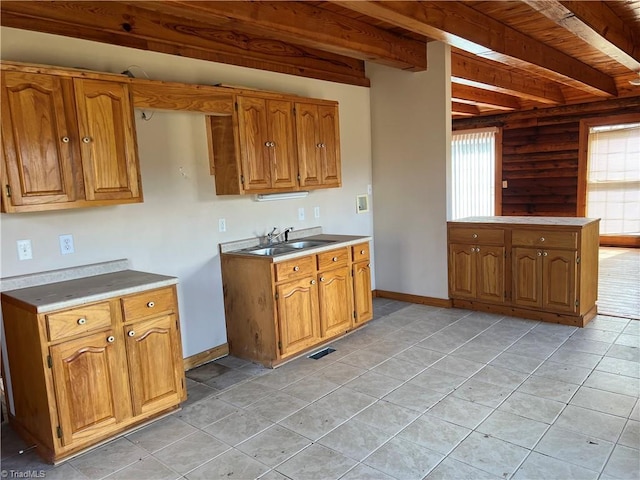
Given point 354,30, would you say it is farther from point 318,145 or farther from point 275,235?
point 275,235

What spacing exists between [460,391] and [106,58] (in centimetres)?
308

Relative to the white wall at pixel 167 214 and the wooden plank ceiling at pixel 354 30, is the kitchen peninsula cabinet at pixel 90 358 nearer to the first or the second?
the white wall at pixel 167 214

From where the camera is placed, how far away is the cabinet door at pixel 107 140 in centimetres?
259

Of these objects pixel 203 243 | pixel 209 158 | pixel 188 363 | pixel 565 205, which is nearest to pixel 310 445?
pixel 188 363

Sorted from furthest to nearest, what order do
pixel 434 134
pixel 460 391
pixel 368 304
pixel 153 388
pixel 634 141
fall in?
pixel 634 141 < pixel 434 134 < pixel 368 304 < pixel 460 391 < pixel 153 388

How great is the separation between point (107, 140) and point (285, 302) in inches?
63.3

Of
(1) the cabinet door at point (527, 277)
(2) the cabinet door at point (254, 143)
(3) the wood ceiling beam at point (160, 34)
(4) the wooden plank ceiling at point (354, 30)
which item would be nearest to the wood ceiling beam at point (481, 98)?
(4) the wooden plank ceiling at point (354, 30)

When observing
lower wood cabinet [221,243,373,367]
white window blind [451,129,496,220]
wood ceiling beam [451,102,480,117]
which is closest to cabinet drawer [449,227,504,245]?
lower wood cabinet [221,243,373,367]

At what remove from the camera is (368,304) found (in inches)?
167

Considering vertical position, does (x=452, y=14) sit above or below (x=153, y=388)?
above

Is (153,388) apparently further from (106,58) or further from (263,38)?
(263,38)

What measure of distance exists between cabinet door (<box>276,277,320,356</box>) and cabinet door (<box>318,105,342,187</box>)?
1.03 meters

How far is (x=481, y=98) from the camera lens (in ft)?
22.5

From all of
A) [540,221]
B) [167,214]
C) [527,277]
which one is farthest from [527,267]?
[167,214]
